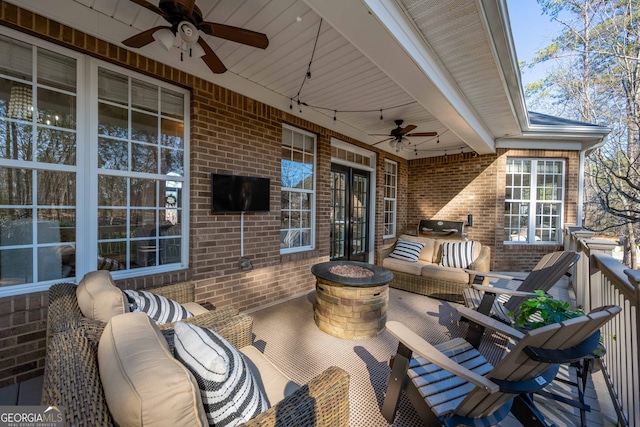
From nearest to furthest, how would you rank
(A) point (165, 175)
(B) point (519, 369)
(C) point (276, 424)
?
1. (C) point (276, 424)
2. (B) point (519, 369)
3. (A) point (165, 175)

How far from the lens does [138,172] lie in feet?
8.45

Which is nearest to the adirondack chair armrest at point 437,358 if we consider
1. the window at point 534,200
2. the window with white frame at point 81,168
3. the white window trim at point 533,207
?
the window with white frame at point 81,168

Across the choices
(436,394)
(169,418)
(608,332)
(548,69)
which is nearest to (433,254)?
(608,332)

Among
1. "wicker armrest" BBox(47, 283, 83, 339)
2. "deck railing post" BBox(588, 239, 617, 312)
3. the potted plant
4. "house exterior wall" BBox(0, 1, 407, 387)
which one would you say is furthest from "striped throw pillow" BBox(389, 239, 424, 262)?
"wicker armrest" BBox(47, 283, 83, 339)

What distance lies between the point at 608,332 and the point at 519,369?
1567 mm

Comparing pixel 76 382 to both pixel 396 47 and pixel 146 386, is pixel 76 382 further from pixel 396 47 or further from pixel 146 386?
pixel 396 47

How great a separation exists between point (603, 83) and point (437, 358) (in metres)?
10.0

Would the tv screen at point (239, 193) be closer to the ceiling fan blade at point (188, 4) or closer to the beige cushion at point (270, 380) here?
the ceiling fan blade at point (188, 4)

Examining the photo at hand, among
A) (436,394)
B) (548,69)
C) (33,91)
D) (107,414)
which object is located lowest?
(436,394)

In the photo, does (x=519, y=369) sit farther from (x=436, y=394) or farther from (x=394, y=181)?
(x=394, y=181)

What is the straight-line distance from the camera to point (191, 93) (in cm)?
286

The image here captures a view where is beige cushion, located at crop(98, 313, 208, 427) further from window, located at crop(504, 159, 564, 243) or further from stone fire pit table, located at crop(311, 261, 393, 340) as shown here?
window, located at crop(504, 159, 564, 243)

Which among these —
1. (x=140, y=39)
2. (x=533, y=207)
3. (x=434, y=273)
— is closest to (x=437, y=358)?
(x=140, y=39)

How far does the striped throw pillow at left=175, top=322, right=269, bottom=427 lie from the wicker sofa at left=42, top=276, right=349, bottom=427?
7 centimetres
